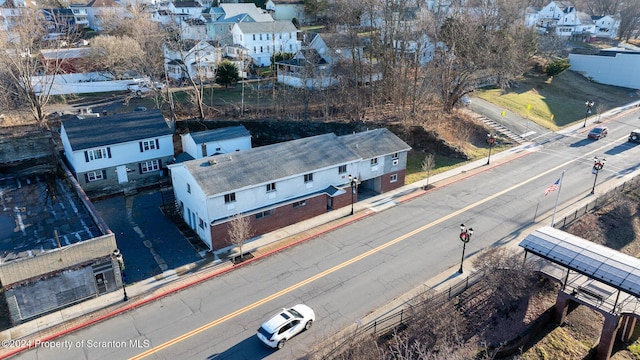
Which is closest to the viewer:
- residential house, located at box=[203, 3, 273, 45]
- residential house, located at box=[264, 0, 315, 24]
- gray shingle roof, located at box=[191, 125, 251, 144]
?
gray shingle roof, located at box=[191, 125, 251, 144]

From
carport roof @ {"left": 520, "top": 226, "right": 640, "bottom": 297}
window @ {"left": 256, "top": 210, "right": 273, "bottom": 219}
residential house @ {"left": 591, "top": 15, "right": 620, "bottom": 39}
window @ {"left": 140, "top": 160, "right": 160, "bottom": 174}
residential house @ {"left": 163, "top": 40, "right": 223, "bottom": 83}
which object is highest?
residential house @ {"left": 591, "top": 15, "right": 620, "bottom": 39}

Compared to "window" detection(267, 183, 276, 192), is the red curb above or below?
below

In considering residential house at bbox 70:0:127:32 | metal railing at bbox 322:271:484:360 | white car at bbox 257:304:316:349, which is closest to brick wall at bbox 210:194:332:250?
white car at bbox 257:304:316:349

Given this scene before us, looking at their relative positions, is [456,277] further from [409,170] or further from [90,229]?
[90,229]

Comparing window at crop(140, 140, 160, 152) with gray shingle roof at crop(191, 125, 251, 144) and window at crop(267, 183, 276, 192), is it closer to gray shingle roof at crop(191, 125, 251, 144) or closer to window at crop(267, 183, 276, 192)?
gray shingle roof at crop(191, 125, 251, 144)

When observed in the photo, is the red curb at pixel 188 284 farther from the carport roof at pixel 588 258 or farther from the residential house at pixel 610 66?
the residential house at pixel 610 66

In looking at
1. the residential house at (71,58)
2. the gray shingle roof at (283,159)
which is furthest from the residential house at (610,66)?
the residential house at (71,58)

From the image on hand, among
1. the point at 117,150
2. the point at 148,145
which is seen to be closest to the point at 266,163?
the point at 148,145
